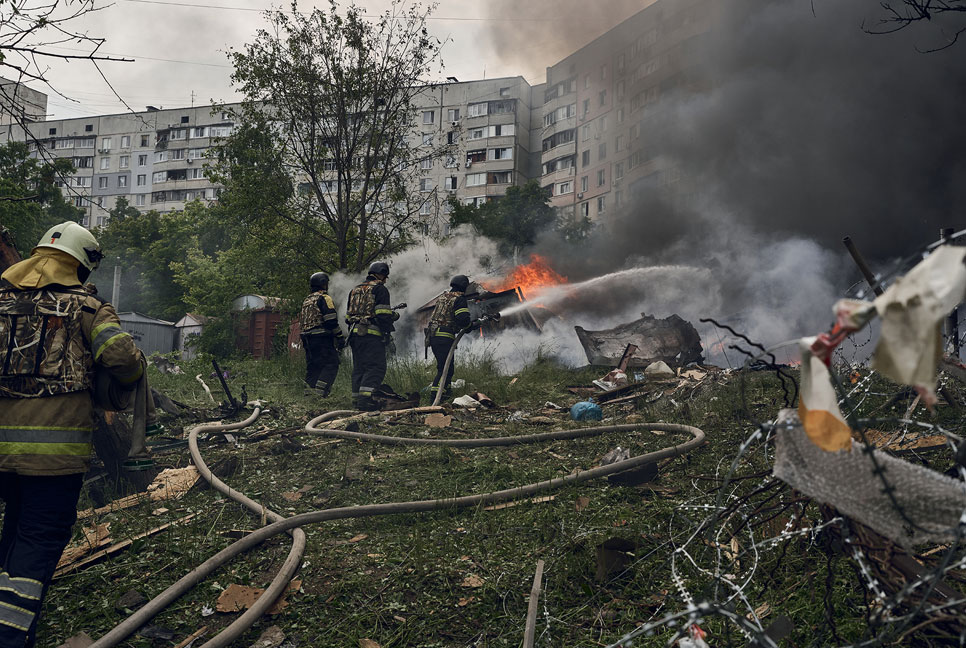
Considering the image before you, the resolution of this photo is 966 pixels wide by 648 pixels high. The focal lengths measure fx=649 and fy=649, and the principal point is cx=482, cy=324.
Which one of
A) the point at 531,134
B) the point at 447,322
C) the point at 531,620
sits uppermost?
the point at 531,134

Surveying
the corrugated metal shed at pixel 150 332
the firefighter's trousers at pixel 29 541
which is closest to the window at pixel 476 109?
the corrugated metal shed at pixel 150 332

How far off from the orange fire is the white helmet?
47.0 ft

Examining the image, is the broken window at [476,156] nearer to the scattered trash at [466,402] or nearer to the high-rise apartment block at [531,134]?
the high-rise apartment block at [531,134]

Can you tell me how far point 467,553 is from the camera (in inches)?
152

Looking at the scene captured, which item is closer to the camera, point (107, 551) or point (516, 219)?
point (107, 551)

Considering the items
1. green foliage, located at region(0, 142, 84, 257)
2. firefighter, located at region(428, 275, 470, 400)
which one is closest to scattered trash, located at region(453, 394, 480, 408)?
firefighter, located at region(428, 275, 470, 400)

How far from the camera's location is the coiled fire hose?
3074 mm

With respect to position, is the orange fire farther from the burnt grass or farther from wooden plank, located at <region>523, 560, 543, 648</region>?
wooden plank, located at <region>523, 560, 543, 648</region>

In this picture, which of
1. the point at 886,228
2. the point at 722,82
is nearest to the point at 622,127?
the point at 722,82

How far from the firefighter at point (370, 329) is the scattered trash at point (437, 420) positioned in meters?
1.85

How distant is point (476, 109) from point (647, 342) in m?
43.0

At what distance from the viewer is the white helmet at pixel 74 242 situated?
11.0ft

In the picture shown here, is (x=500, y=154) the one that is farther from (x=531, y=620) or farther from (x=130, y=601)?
(x=531, y=620)

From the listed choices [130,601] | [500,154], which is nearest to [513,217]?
[500,154]
